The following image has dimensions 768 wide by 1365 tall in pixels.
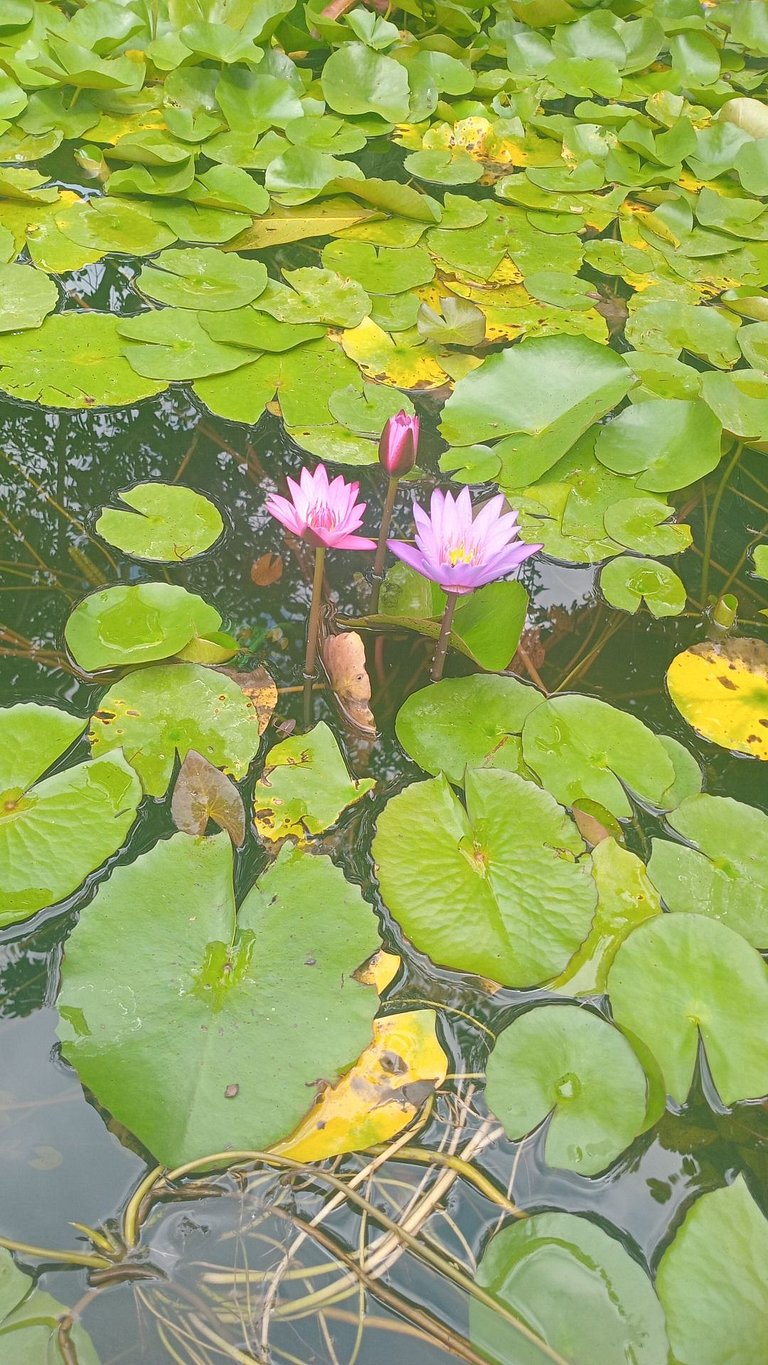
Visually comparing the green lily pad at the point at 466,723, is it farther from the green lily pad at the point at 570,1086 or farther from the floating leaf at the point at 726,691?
the green lily pad at the point at 570,1086

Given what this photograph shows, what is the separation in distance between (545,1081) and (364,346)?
1734 millimetres

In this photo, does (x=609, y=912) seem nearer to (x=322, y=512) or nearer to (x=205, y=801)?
(x=205, y=801)

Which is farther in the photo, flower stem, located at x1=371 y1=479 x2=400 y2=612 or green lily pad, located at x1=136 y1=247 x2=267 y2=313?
green lily pad, located at x1=136 y1=247 x2=267 y2=313

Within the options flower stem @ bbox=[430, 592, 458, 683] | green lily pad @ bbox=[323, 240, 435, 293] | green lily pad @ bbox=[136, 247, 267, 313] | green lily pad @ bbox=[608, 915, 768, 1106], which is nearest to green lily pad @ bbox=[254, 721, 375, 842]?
flower stem @ bbox=[430, 592, 458, 683]

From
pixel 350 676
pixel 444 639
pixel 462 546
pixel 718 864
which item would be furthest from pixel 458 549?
pixel 718 864

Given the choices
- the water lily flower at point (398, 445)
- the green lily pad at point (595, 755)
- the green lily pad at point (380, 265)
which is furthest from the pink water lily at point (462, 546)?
the green lily pad at point (380, 265)

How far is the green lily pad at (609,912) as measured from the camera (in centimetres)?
125

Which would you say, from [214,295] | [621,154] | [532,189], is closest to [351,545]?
[214,295]

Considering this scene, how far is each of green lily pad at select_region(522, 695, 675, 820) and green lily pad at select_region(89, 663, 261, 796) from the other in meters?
0.47

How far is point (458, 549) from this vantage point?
4.99 ft

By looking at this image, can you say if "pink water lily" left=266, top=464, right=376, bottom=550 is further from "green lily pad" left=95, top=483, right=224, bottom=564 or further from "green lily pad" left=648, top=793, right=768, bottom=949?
"green lily pad" left=648, top=793, right=768, bottom=949

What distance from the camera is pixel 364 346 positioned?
2.22m

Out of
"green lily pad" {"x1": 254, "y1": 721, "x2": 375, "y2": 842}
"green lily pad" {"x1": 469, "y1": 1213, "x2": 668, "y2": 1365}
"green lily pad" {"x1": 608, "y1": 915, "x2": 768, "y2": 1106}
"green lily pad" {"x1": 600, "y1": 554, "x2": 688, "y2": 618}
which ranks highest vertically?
"green lily pad" {"x1": 600, "y1": 554, "x2": 688, "y2": 618}

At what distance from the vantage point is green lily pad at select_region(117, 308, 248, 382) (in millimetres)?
2078
